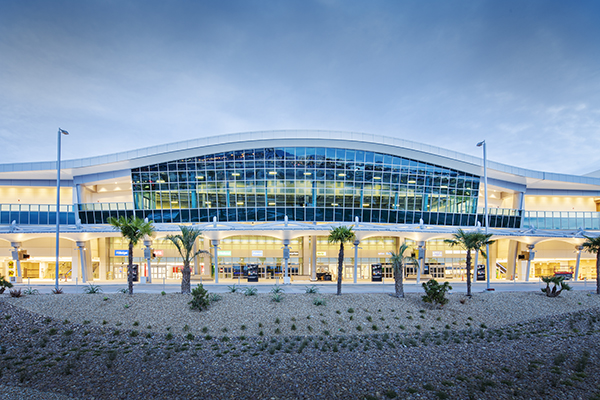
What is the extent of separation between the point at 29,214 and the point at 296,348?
145 feet

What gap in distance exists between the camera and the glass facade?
4125 cm

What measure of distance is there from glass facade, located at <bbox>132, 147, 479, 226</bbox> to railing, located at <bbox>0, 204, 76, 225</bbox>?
1138cm

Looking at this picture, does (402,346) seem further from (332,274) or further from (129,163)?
(129,163)

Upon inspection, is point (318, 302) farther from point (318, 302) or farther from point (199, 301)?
point (199, 301)

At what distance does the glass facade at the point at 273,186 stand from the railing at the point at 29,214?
37.3 ft

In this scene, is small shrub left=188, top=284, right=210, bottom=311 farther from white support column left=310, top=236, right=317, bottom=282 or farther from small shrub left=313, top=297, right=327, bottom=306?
white support column left=310, top=236, right=317, bottom=282

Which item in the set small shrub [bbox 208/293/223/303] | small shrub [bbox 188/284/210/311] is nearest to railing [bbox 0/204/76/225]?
small shrub [bbox 208/293/223/303]

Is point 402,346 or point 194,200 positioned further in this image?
point 194,200

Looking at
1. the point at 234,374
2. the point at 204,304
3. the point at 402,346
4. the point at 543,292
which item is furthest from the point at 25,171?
the point at 543,292

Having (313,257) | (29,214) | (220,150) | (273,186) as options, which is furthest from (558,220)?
(29,214)

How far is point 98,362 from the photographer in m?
14.4

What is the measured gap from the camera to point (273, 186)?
135ft

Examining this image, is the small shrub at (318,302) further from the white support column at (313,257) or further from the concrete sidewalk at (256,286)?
the white support column at (313,257)

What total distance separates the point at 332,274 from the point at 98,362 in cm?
2994
